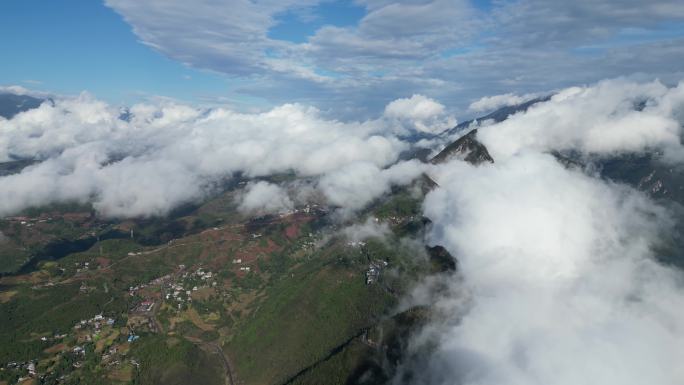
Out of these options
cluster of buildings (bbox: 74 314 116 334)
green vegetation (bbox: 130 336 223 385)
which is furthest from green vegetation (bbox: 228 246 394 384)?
cluster of buildings (bbox: 74 314 116 334)

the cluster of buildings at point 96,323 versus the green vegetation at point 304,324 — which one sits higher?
the green vegetation at point 304,324

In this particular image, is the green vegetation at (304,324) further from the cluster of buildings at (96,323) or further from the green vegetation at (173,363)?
the cluster of buildings at (96,323)

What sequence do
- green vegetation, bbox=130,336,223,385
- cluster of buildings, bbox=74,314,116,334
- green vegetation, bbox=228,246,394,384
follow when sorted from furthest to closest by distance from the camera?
cluster of buildings, bbox=74,314,116,334 < green vegetation, bbox=228,246,394,384 < green vegetation, bbox=130,336,223,385

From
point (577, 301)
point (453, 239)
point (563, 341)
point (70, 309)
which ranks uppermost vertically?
point (563, 341)

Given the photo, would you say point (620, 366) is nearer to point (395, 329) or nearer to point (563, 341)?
point (563, 341)

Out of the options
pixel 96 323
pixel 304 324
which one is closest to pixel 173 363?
pixel 304 324

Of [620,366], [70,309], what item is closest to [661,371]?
[620,366]

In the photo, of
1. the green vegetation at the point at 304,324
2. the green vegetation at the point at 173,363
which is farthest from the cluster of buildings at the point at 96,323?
the green vegetation at the point at 304,324

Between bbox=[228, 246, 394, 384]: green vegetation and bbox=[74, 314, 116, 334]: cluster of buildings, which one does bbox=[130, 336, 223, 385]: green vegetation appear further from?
bbox=[74, 314, 116, 334]: cluster of buildings

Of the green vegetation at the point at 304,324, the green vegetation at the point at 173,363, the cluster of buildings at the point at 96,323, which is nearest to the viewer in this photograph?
the green vegetation at the point at 173,363

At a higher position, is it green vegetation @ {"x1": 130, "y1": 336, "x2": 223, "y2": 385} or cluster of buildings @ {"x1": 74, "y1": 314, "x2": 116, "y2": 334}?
green vegetation @ {"x1": 130, "y1": 336, "x2": 223, "y2": 385}

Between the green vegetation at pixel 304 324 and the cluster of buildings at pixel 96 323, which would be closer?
the green vegetation at pixel 304 324
